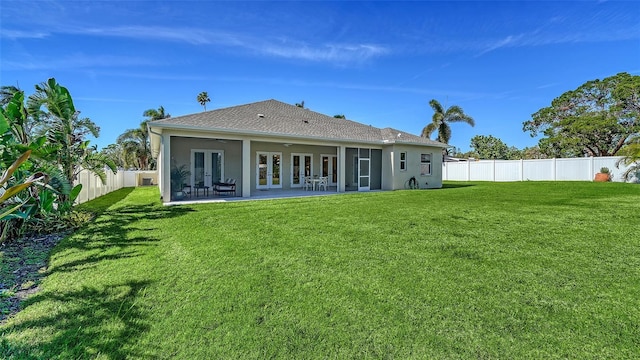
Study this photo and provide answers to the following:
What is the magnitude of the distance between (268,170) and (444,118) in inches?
939

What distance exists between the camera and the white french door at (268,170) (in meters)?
18.4

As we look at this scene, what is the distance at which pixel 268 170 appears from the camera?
61.4ft

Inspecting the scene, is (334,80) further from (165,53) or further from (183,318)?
(183,318)

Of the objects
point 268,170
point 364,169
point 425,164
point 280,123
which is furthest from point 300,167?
point 425,164

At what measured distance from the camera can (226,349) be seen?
2.82 meters

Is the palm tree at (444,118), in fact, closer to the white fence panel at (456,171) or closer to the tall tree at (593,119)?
the white fence panel at (456,171)

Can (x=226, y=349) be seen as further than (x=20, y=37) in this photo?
No

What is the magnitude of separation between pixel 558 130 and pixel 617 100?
223 inches

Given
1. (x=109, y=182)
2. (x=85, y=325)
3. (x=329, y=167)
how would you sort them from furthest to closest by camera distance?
(x=329, y=167) < (x=109, y=182) < (x=85, y=325)

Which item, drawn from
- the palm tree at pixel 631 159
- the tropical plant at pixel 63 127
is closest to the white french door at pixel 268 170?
the tropical plant at pixel 63 127

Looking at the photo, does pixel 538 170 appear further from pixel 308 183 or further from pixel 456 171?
pixel 308 183

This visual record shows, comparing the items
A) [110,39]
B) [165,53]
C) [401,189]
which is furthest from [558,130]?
[110,39]

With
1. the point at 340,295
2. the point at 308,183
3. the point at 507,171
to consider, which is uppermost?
the point at 507,171

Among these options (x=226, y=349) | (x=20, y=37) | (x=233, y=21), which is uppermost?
(x=233, y=21)
